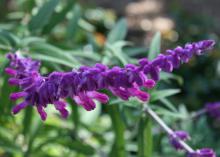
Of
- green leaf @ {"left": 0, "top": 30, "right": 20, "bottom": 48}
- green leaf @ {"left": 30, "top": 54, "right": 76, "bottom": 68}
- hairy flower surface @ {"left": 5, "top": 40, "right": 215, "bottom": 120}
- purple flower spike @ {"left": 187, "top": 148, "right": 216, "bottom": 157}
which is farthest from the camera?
green leaf @ {"left": 0, "top": 30, "right": 20, "bottom": 48}

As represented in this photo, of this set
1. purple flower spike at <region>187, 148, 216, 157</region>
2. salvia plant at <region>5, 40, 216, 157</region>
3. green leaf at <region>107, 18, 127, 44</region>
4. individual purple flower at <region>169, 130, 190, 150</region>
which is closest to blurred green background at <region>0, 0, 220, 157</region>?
green leaf at <region>107, 18, 127, 44</region>

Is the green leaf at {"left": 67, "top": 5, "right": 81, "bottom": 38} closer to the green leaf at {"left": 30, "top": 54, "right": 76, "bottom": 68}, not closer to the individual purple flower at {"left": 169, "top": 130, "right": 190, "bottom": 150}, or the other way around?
the green leaf at {"left": 30, "top": 54, "right": 76, "bottom": 68}

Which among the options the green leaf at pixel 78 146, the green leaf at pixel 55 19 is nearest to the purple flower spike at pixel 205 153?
the green leaf at pixel 78 146

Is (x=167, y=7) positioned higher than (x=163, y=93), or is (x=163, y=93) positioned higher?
(x=167, y=7)

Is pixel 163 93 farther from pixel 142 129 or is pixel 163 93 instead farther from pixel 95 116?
pixel 95 116

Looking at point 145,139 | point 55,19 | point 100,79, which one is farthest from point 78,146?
point 100,79

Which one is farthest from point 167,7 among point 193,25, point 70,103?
point 70,103

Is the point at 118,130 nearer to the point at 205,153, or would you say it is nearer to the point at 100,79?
the point at 205,153

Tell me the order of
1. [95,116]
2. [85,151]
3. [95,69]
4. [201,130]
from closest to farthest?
[95,69] < [85,151] < [201,130] < [95,116]
